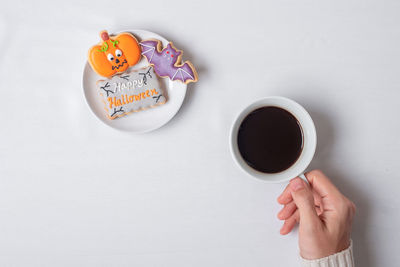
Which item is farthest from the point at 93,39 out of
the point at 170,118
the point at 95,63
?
the point at 170,118

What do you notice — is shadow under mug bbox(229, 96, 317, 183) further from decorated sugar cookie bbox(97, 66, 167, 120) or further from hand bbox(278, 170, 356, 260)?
decorated sugar cookie bbox(97, 66, 167, 120)

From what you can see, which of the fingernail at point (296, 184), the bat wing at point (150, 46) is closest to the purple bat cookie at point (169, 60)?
the bat wing at point (150, 46)

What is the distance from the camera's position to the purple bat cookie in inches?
30.3

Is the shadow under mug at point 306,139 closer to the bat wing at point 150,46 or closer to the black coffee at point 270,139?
the black coffee at point 270,139

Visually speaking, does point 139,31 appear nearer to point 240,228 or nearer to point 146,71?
point 146,71

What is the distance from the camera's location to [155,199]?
813mm

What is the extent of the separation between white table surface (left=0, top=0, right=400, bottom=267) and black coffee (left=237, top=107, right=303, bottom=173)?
2.5 inches

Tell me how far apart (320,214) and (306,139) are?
0.17 metres

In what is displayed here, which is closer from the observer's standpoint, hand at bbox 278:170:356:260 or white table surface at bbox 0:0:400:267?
hand at bbox 278:170:356:260

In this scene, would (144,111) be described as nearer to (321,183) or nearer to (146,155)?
(146,155)

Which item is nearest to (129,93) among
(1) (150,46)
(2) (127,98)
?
(2) (127,98)

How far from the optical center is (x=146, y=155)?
2.66 feet

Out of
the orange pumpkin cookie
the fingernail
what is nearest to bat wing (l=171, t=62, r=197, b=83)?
the orange pumpkin cookie

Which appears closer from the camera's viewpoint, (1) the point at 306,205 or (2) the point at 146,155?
(1) the point at 306,205
